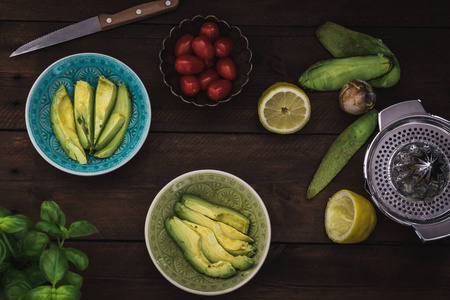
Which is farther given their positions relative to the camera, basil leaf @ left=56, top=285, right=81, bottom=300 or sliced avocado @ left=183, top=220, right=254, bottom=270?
sliced avocado @ left=183, top=220, right=254, bottom=270

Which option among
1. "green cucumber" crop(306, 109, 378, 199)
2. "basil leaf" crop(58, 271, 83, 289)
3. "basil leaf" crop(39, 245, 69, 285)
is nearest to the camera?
"basil leaf" crop(39, 245, 69, 285)

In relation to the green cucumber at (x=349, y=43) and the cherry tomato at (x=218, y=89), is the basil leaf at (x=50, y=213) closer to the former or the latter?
the cherry tomato at (x=218, y=89)

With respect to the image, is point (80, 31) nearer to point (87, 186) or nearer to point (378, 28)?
point (87, 186)

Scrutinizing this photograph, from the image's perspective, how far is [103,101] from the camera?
1339 millimetres

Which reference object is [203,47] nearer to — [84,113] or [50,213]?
[84,113]

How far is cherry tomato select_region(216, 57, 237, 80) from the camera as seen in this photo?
135cm

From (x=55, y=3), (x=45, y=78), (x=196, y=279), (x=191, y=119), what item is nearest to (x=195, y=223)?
(x=196, y=279)

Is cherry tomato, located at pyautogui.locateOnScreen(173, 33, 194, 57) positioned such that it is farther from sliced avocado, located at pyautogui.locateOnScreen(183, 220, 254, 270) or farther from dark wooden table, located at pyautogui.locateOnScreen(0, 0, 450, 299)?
sliced avocado, located at pyautogui.locateOnScreen(183, 220, 254, 270)

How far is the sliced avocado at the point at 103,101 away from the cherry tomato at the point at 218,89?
264mm

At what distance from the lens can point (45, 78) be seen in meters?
1.33

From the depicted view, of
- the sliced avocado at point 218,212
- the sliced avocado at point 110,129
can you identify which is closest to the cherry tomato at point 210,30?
the sliced avocado at point 110,129

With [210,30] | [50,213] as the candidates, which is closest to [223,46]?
[210,30]

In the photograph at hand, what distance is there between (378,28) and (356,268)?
2.29ft

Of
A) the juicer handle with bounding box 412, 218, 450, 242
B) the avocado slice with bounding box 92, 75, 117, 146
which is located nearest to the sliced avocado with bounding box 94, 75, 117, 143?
the avocado slice with bounding box 92, 75, 117, 146
